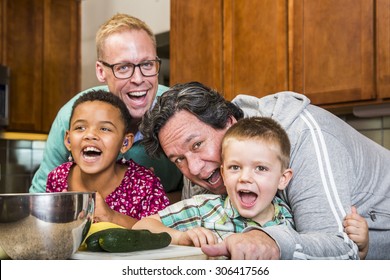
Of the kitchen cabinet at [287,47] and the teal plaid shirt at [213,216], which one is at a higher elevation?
the kitchen cabinet at [287,47]

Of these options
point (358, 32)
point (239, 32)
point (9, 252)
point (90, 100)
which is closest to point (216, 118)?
point (90, 100)

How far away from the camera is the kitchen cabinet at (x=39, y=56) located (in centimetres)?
345

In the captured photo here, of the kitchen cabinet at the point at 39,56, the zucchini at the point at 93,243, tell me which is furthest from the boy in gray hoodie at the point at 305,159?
the kitchen cabinet at the point at 39,56

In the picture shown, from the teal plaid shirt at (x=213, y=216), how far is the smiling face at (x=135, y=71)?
0.50 m

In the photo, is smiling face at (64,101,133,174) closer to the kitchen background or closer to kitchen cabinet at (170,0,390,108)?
kitchen cabinet at (170,0,390,108)

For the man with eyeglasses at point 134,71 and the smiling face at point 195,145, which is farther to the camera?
the man with eyeglasses at point 134,71

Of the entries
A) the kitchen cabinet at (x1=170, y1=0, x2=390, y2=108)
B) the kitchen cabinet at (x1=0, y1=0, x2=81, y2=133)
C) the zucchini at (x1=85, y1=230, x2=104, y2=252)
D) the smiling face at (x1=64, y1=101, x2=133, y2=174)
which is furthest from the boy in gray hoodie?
the kitchen cabinet at (x1=0, y1=0, x2=81, y2=133)

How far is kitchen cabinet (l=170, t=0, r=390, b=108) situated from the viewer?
2197mm

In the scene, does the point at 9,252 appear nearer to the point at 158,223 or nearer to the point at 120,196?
the point at 158,223

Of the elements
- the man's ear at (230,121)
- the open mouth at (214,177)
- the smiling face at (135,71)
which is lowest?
the open mouth at (214,177)

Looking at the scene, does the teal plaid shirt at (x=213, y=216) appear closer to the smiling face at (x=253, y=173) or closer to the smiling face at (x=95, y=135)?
the smiling face at (x=253, y=173)

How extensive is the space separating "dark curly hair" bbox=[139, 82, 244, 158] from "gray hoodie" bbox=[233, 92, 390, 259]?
0.30 feet

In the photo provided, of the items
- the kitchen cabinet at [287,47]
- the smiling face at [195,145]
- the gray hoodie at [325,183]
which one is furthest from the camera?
the kitchen cabinet at [287,47]
